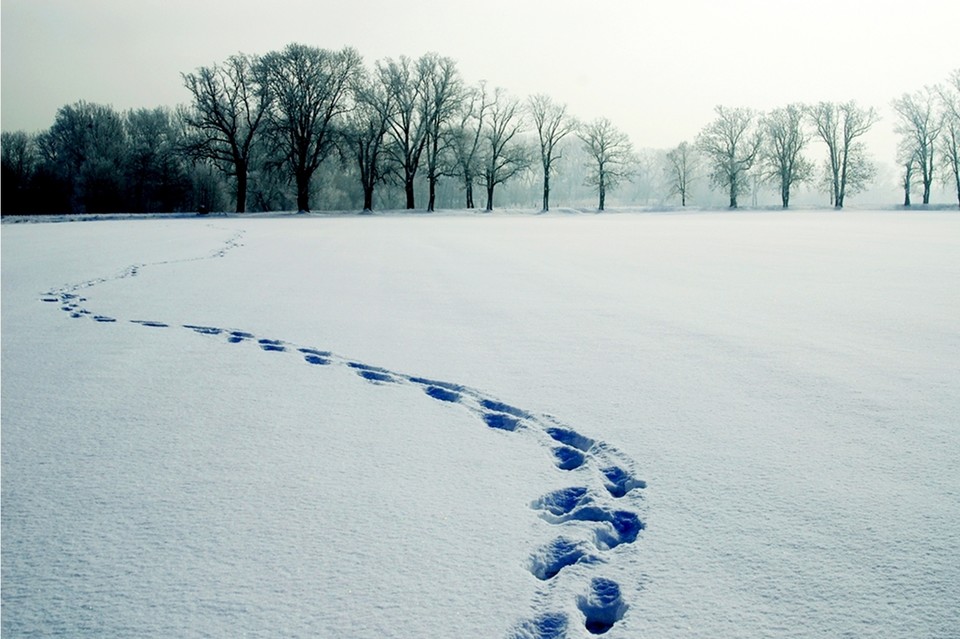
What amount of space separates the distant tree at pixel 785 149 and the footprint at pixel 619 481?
4799 cm

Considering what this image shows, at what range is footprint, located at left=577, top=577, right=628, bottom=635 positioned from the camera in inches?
60.1

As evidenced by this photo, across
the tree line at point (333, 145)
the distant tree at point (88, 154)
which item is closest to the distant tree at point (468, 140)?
the tree line at point (333, 145)

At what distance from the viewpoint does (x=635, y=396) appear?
311 cm

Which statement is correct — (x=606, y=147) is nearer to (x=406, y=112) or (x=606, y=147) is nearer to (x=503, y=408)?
(x=406, y=112)

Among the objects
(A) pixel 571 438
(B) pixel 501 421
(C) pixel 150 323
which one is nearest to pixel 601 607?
(A) pixel 571 438

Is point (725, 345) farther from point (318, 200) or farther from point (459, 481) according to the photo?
point (318, 200)

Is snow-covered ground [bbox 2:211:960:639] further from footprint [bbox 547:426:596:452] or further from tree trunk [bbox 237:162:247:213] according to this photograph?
tree trunk [bbox 237:162:247:213]

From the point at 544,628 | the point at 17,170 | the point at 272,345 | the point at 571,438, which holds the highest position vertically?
the point at 17,170

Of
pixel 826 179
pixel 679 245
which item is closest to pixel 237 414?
pixel 679 245

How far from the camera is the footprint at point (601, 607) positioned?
153 centimetres

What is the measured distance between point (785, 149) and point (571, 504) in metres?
50.7

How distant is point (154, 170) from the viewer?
38969 mm

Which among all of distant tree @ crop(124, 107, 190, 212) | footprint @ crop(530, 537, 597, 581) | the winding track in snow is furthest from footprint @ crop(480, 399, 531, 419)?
distant tree @ crop(124, 107, 190, 212)

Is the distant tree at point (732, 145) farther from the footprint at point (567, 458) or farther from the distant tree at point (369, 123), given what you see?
the footprint at point (567, 458)
